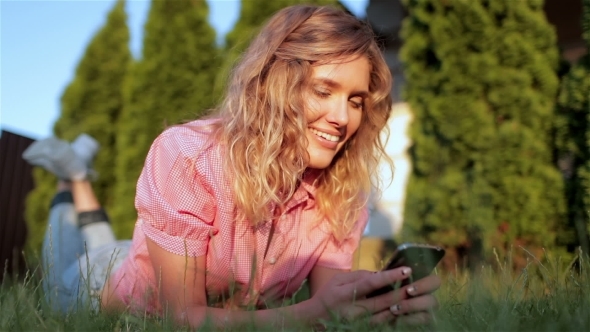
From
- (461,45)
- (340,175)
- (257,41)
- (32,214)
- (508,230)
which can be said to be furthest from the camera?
(32,214)

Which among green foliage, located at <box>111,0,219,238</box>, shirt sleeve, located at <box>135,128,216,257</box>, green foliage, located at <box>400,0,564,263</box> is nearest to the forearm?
shirt sleeve, located at <box>135,128,216,257</box>

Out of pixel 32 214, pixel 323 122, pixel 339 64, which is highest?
pixel 339 64

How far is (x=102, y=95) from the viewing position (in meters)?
6.92

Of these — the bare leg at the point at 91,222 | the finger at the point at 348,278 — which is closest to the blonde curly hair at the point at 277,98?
the finger at the point at 348,278

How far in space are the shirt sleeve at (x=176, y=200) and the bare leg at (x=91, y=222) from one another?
1922 millimetres

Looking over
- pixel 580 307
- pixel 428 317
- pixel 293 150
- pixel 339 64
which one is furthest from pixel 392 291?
pixel 339 64

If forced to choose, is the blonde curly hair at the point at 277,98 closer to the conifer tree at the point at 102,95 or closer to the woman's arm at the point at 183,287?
the woman's arm at the point at 183,287

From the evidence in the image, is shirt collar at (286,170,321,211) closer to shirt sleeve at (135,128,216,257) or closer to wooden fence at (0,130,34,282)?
shirt sleeve at (135,128,216,257)

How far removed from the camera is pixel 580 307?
150 centimetres

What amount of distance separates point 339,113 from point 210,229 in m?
0.59

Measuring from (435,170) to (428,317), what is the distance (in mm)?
3113

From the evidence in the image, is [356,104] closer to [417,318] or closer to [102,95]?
[417,318]

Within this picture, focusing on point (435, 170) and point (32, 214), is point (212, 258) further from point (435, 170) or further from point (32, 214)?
point (32, 214)

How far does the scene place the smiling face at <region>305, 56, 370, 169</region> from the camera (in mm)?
2207
